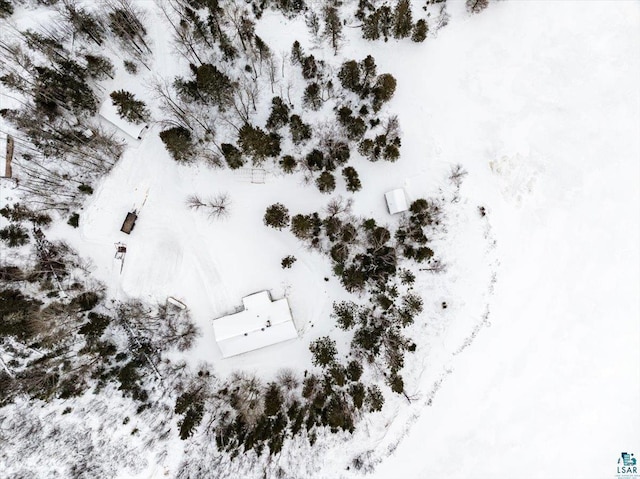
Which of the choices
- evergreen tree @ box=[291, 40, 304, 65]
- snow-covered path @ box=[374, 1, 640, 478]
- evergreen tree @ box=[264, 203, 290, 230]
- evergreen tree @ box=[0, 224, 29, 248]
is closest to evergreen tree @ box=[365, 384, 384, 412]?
snow-covered path @ box=[374, 1, 640, 478]

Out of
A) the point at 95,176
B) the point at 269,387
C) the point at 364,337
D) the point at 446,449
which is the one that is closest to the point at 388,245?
the point at 364,337

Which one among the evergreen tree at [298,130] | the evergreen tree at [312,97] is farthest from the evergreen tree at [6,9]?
the evergreen tree at [312,97]

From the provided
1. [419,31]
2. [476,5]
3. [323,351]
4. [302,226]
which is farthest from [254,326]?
[476,5]

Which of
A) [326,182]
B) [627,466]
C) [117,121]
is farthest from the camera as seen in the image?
[627,466]

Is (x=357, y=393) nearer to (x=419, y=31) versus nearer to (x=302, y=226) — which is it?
(x=302, y=226)

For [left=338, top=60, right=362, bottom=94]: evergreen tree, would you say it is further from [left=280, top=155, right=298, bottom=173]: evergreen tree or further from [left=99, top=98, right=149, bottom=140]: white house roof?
[left=99, top=98, right=149, bottom=140]: white house roof

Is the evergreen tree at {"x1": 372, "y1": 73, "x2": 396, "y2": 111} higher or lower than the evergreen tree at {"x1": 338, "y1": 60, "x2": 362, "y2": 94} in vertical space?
lower

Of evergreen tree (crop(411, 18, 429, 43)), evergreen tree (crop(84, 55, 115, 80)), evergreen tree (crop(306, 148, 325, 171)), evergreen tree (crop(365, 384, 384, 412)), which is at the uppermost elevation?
evergreen tree (crop(84, 55, 115, 80))
